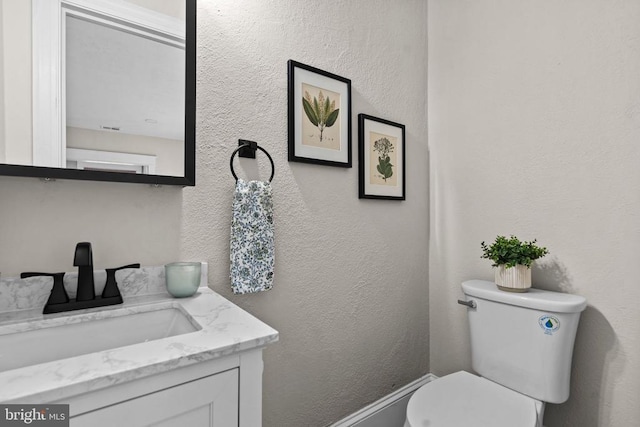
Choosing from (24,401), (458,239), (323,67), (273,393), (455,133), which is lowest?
(273,393)

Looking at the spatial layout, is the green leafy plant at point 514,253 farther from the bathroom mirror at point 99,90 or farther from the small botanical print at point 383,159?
the bathroom mirror at point 99,90

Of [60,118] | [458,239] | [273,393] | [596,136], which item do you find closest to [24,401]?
[60,118]

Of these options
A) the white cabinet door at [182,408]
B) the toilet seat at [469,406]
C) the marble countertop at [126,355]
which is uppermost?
the marble countertop at [126,355]

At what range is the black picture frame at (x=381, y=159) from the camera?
1500 millimetres

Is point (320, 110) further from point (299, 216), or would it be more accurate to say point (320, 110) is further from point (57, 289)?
point (57, 289)

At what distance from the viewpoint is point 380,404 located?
1.55m

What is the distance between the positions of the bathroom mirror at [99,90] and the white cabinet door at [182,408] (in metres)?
0.58

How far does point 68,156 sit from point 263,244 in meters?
0.57

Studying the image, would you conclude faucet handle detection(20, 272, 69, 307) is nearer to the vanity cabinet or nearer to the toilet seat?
the vanity cabinet

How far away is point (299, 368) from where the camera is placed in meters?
1.29

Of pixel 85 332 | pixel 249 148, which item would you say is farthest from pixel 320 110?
pixel 85 332

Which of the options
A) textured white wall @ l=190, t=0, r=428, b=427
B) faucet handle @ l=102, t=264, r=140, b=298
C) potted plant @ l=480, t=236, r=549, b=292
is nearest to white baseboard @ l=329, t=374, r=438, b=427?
textured white wall @ l=190, t=0, r=428, b=427

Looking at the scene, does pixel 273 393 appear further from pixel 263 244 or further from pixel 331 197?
pixel 331 197

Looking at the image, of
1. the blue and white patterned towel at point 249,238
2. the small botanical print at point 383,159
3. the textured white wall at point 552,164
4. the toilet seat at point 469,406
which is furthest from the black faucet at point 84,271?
the textured white wall at point 552,164
